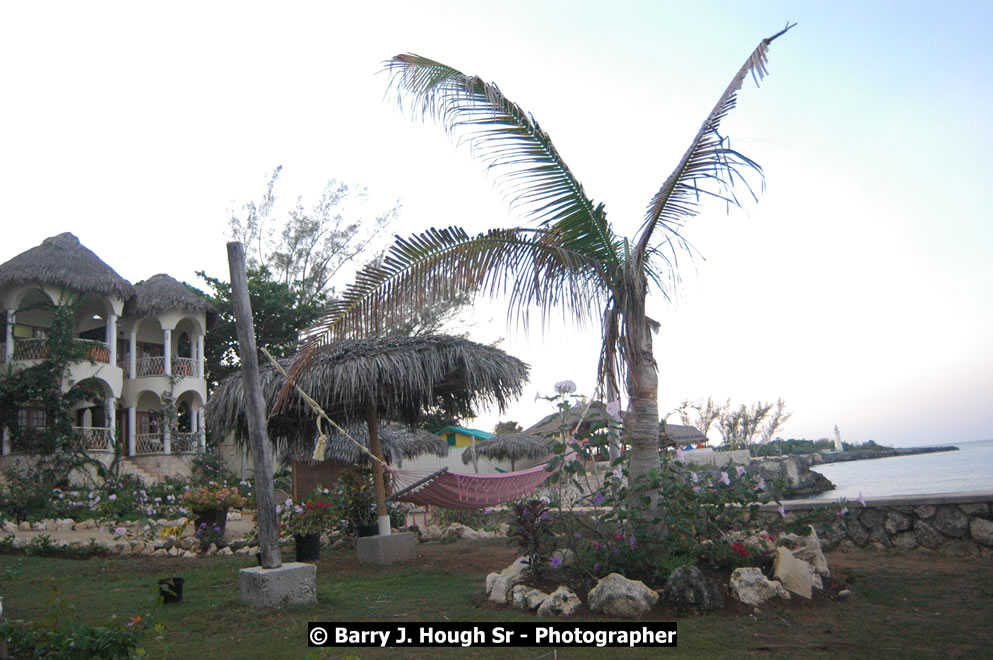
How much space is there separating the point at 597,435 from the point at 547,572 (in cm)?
80

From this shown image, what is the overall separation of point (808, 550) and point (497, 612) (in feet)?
5.80

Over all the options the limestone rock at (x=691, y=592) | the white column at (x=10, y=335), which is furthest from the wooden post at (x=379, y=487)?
the white column at (x=10, y=335)

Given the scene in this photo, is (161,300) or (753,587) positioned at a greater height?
(161,300)

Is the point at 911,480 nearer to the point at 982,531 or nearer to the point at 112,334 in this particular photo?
the point at 982,531

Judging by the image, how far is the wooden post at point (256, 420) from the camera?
13.5 ft

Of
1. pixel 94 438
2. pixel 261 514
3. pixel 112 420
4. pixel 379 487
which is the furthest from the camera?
pixel 112 420

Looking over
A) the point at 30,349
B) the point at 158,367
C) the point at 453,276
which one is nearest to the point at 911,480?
the point at 453,276

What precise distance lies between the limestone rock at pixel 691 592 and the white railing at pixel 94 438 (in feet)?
43.3

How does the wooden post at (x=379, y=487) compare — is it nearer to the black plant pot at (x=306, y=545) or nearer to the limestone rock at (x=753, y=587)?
the black plant pot at (x=306, y=545)

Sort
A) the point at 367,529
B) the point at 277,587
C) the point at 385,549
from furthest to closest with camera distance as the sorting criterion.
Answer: the point at 367,529, the point at 385,549, the point at 277,587

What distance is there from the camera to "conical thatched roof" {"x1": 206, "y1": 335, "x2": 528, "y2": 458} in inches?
233

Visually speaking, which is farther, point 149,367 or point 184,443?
point 149,367

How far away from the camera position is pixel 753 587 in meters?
3.45

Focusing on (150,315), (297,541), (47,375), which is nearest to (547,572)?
(297,541)
